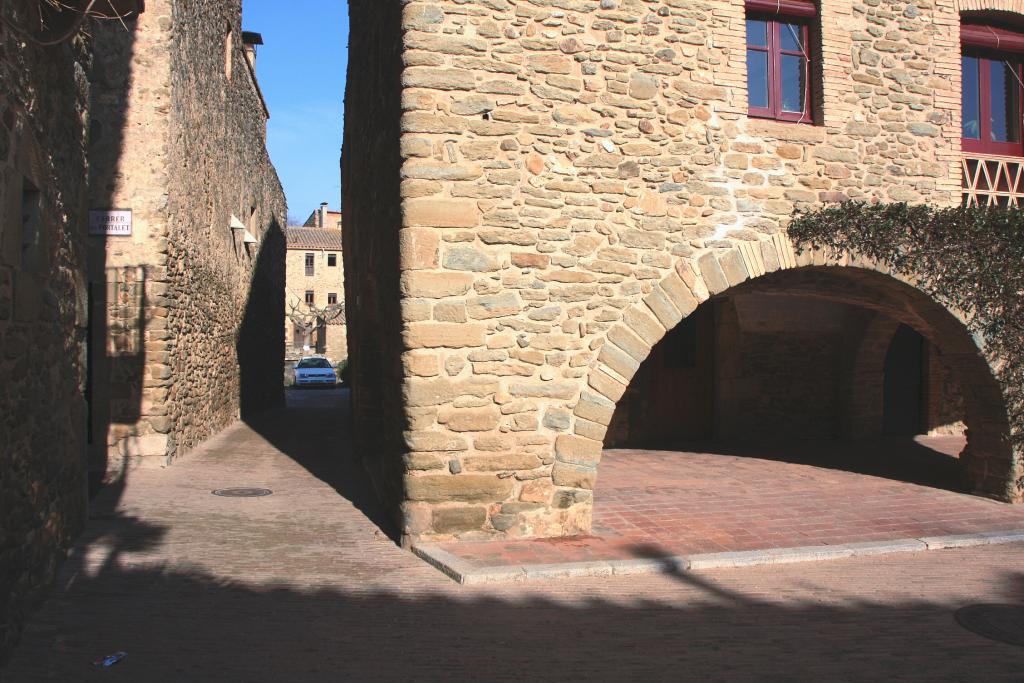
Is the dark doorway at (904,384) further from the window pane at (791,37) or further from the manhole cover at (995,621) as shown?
the manhole cover at (995,621)

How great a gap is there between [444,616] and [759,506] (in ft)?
13.8

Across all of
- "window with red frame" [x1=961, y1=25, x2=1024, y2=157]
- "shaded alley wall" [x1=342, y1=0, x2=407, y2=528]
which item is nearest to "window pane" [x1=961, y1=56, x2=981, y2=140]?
"window with red frame" [x1=961, y1=25, x2=1024, y2=157]

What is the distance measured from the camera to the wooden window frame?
7.34 metres

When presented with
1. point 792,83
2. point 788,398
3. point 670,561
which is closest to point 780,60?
point 792,83

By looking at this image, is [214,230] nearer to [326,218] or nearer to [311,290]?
[311,290]

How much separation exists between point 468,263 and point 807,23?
13.9 feet

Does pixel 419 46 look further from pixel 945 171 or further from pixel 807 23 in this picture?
pixel 945 171

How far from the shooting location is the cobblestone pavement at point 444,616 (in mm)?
3824

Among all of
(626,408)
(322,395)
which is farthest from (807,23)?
(322,395)

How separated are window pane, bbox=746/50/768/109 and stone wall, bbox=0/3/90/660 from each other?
5.58 metres

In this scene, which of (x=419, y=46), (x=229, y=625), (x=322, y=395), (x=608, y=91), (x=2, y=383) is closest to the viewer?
(x=2, y=383)

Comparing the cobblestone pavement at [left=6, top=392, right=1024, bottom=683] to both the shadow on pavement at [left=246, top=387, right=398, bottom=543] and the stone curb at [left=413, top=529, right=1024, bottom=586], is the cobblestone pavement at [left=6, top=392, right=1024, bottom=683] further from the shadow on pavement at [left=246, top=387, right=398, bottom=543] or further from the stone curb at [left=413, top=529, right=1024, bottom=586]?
the shadow on pavement at [left=246, top=387, right=398, bottom=543]

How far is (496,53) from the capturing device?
6.10 m

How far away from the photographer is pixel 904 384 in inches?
539
